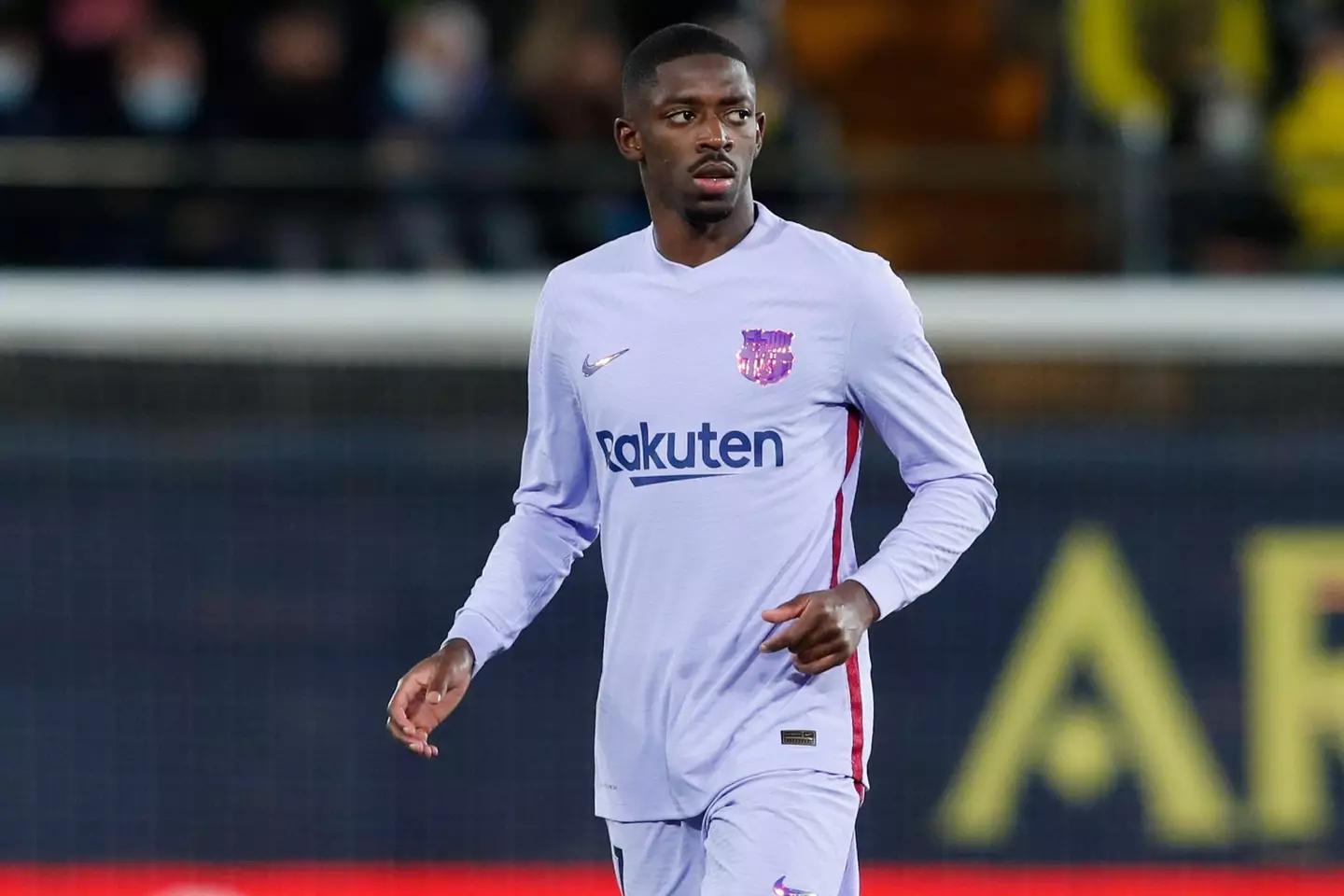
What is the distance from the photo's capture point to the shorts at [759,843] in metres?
3.51

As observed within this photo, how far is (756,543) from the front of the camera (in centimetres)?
363

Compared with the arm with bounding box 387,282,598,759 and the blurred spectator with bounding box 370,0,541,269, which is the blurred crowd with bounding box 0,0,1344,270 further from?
the arm with bounding box 387,282,598,759

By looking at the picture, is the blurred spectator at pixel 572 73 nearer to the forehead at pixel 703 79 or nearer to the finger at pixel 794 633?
the forehead at pixel 703 79

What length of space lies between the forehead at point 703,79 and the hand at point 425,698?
0.93 meters

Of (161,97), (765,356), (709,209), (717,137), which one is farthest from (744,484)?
(161,97)

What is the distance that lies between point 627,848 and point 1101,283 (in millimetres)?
3981

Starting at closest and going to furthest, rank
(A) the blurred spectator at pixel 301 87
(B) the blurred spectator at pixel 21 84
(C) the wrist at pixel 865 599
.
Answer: (C) the wrist at pixel 865 599
(B) the blurred spectator at pixel 21 84
(A) the blurred spectator at pixel 301 87

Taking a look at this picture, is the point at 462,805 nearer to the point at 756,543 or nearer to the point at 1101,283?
the point at 1101,283

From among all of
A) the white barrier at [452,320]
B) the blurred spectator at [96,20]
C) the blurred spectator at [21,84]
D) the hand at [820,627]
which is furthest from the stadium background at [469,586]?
the hand at [820,627]

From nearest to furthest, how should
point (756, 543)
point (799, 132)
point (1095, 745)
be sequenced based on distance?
point (756, 543), point (1095, 745), point (799, 132)

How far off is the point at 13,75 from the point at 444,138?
5.09 feet

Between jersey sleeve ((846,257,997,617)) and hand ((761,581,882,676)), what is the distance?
0.17m

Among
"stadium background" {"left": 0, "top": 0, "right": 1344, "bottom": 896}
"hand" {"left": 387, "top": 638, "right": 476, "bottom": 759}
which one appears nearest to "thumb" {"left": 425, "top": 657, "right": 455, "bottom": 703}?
"hand" {"left": 387, "top": 638, "right": 476, "bottom": 759}

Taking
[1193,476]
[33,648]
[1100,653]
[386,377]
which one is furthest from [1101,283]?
[33,648]
